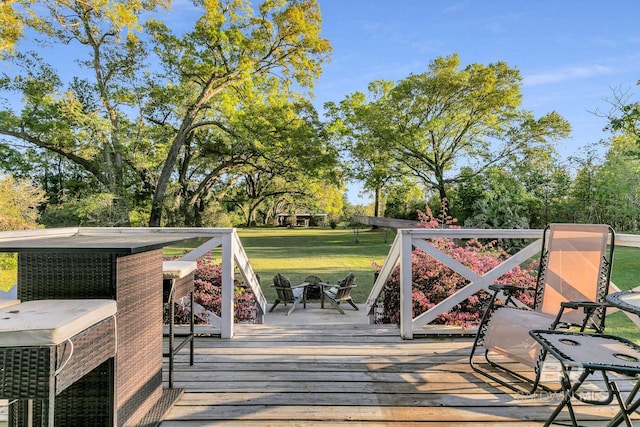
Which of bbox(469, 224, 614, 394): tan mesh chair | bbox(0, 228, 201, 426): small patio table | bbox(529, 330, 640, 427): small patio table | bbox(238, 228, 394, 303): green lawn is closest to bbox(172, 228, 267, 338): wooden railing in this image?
bbox(0, 228, 201, 426): small patio table

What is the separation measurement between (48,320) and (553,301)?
3057mm

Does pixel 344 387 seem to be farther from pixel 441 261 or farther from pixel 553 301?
pixel 553 301

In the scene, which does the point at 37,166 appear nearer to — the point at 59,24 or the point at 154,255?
the point at 59,24

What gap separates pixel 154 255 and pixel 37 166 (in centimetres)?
2248

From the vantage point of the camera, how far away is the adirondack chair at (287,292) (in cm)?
597

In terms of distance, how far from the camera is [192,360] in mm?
2662

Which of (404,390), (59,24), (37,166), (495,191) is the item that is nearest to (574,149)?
(495,191)

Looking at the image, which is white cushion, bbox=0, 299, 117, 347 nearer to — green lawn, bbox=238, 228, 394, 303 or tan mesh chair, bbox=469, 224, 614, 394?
tan mesh chair, bbox=469, 224, 614, 394

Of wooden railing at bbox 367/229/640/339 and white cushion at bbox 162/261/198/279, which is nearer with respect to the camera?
white cushion at bbox 162/261/198/279

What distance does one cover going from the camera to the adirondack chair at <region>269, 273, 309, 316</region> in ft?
19.6

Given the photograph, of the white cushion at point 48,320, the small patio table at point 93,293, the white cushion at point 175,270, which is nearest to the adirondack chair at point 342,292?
the white cushion at point 175,270

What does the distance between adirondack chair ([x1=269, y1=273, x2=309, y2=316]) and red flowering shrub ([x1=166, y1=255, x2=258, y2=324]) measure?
1260mm

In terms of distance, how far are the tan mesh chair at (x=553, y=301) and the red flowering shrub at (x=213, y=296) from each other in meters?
2.49

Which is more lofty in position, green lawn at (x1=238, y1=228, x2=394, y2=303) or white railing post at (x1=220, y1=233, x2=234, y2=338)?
white railing post at (x1=220, y1=233, x2=234, y2=338)
